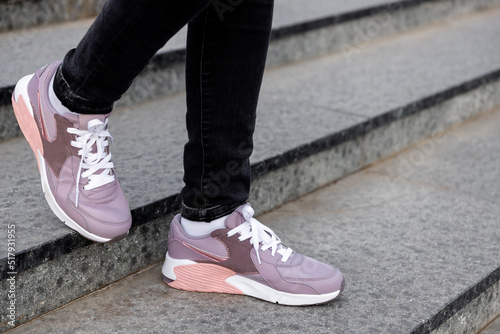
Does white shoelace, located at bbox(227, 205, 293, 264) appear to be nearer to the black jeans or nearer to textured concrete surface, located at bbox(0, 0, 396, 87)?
the black jeans

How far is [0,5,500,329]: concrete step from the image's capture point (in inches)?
49.9

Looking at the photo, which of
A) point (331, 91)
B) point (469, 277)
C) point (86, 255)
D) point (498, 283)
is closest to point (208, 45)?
point (86, 255)

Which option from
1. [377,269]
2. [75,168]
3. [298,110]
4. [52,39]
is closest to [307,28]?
[298,110]

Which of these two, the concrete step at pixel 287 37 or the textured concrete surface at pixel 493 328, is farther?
the concrete step at pixel 287 37

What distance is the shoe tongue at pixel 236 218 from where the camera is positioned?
1287 millimetres

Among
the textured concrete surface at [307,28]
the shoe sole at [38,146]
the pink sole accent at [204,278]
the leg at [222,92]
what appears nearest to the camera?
the leg at [222,92]

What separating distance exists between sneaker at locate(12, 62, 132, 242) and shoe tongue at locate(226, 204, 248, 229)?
211 mm

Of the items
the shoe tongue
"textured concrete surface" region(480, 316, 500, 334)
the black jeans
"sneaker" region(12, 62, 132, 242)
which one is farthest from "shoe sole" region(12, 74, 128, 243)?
"textured concrete surface" region(480, 316, 500, 334)

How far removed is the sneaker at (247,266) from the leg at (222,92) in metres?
0.10

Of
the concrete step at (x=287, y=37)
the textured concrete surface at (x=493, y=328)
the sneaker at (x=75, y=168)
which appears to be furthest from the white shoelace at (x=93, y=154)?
the textured concrete surface at (x=493, y=328)

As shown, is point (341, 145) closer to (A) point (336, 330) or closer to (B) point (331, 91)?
(B) point (331, 91)

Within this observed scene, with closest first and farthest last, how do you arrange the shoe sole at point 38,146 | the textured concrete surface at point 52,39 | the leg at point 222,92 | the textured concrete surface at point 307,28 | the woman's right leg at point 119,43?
the woman's right leg at point 119,43 < the leg at point 222,92 < the shoe sole at point 38,146 < the textured concrete surface at point 52,39 < the textured concrete surface at point 307,28

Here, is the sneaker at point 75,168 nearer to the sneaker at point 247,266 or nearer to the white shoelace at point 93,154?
the white shoelace at point 93,154

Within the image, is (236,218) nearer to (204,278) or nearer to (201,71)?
(204,278)
